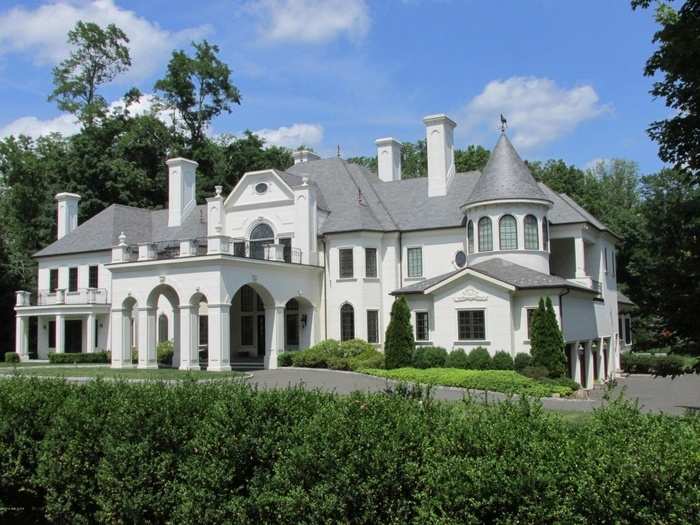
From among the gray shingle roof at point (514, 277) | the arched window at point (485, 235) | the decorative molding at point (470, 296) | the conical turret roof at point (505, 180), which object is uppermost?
the conical turret roof at point (505, 180)

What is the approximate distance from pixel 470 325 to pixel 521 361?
283cm

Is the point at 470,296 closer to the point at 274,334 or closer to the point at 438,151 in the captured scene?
the point at 274,334


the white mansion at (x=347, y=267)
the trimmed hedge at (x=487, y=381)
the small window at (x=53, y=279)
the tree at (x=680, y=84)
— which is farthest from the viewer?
the small window at (x=53, y=279)

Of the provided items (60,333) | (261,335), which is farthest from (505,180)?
(60,333)

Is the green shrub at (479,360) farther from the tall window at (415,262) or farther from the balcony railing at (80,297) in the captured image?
the balcony railing at (80,297)

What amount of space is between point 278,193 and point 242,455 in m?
29.5

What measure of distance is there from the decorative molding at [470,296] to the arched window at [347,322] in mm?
7458

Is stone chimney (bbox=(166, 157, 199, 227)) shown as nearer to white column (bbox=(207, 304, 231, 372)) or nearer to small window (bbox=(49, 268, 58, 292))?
small window (bbox=(49, 268, 58, 292))

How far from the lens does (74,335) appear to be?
150 ft

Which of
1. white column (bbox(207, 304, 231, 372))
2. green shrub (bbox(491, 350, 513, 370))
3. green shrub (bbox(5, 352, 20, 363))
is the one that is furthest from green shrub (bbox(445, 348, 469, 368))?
green shrub (bbox(5, 352, 20, 363))

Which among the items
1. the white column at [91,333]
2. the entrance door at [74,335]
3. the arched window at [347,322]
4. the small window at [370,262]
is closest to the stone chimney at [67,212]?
the entrance door at [74,335]

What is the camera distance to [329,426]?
7.59 m

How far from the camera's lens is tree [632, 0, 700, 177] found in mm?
13945

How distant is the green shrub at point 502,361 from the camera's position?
90.6ft
